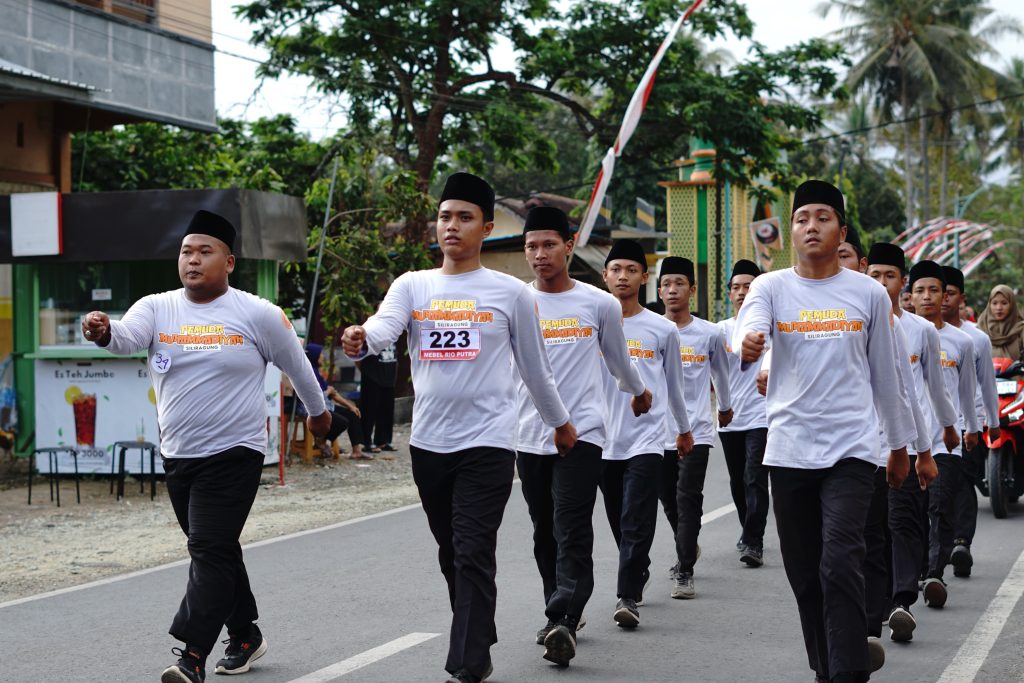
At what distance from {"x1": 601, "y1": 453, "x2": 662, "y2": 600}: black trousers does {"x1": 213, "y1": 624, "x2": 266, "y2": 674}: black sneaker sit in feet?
6.90

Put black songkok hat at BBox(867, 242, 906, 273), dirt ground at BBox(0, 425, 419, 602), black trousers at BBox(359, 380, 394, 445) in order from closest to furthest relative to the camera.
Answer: black songkok hat at BBox(867, 242, 906, 273), dirt ground at BBox(0, 425, 419, 602), black trousers at BBox(359, 380, 394, 445)

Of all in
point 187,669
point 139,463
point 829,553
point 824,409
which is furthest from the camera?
point 139,463

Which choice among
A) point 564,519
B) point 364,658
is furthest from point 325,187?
point 364,658

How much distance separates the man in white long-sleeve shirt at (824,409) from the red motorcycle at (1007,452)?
21.8ft

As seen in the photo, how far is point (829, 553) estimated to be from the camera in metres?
5.39

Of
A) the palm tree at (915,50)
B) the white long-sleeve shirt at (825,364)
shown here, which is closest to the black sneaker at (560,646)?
the white long-sleeve shirt at (825,364)

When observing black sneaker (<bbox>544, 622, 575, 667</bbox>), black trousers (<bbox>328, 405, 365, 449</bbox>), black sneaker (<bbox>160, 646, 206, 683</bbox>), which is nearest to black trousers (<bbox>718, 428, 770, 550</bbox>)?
black sneaker (<bbox>544, 622, 575, 667</bbox>)

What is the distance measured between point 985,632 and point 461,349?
11.2 ft

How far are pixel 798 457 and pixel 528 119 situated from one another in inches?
830

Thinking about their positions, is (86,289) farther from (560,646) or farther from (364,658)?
(560,646)

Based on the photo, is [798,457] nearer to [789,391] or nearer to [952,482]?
[789,391]

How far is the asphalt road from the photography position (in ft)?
20.9

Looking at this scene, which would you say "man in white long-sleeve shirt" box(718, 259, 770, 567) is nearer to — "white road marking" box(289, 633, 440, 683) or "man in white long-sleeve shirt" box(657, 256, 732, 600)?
"man in white long-sleeve shirt" box(657, 256, 732, 600)

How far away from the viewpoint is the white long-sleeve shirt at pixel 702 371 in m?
9.16
